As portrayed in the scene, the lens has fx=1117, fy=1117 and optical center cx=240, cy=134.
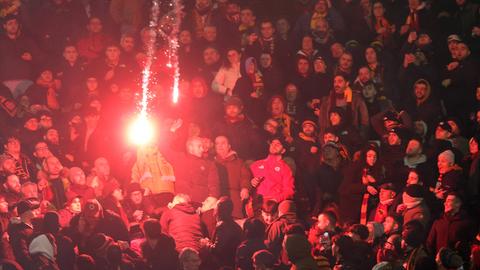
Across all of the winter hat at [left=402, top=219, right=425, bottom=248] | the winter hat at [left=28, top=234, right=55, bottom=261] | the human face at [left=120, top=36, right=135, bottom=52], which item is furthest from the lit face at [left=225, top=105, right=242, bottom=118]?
the winter hat at [left=28, top=234, right=55, bottom=261]

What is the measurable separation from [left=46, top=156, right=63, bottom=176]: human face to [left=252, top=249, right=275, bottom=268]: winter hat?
2.70 m

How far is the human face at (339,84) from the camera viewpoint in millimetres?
13688

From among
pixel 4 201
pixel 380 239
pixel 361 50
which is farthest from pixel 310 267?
pixel 4 201

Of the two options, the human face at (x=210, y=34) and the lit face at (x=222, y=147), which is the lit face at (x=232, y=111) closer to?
the lit face at (x=222, y=147)

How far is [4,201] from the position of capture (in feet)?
45.3

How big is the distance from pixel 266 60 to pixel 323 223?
224cm

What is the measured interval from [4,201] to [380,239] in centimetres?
464

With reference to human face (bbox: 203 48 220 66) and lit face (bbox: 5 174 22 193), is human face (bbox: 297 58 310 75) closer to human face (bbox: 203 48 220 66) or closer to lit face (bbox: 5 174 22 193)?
human face (bbox: 203 48 220 66)

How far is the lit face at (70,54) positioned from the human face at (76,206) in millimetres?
1832

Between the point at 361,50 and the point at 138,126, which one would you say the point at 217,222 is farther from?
the point at 361,50

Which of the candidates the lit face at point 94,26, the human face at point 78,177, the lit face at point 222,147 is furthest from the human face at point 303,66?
the human face at point 78,177

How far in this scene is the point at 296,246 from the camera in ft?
43.4

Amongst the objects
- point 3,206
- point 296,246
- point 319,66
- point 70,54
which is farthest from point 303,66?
point 3,206

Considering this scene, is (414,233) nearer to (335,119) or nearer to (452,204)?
(452,204)
